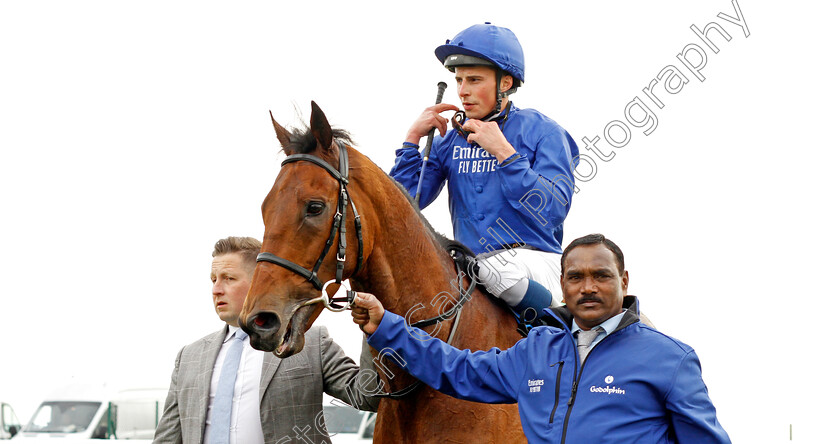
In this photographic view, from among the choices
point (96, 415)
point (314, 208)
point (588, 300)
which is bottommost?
point (96, 415)

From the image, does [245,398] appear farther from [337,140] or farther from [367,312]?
[337,140]

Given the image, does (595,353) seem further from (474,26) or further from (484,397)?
(474,26)

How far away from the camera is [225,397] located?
4004mm

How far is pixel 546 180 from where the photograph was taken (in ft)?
12.6

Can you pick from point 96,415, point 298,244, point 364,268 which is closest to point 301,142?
point 298,244

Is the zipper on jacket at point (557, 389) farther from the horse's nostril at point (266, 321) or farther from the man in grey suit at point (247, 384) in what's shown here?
the man in grey suit at point (247, 384)

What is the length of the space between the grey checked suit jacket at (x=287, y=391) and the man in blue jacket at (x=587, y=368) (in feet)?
2.46

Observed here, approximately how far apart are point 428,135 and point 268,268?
5.09 feet

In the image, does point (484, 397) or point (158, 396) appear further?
point (158, 396)

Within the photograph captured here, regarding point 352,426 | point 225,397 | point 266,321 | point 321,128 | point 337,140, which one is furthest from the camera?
point 352,426

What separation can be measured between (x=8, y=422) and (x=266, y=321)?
1695cm

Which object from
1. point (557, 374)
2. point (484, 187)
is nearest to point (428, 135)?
point (484, 187)

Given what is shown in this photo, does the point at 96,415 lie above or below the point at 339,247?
below

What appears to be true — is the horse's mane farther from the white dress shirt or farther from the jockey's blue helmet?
the white dress shirt
